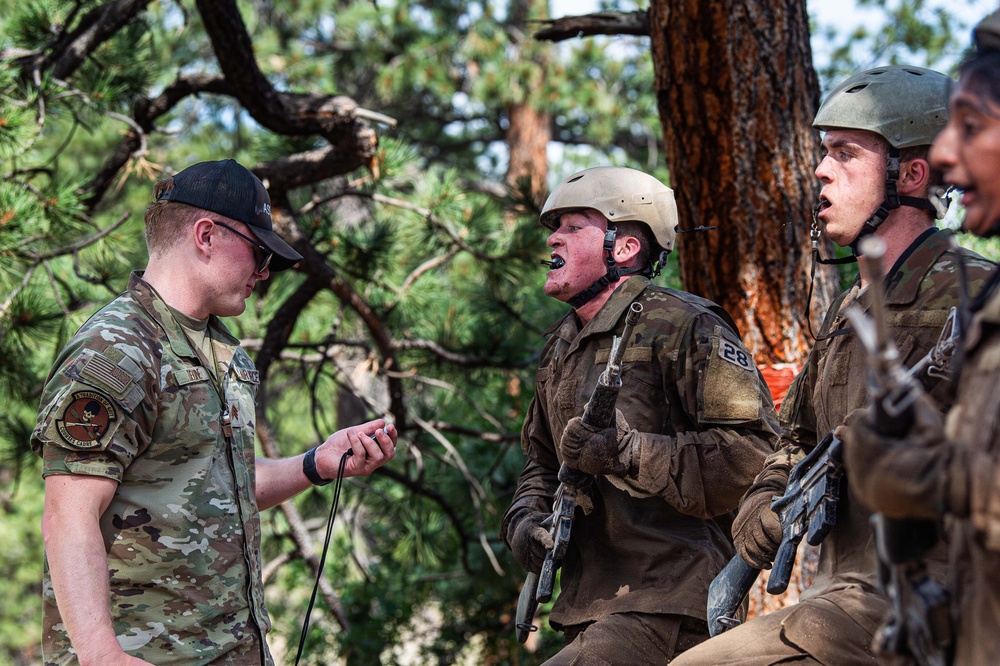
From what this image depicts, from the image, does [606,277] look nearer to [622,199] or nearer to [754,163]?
[622,199]

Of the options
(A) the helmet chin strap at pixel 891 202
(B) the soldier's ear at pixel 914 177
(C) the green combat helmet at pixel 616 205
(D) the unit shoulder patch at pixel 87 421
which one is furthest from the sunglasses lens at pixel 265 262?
(B) the soldier's ear at pixel 914 177

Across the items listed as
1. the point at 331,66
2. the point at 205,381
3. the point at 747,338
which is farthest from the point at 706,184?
the point at 331,66

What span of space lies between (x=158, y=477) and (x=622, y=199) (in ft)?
6.63

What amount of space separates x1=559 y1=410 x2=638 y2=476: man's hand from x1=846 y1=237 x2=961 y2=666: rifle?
1.38 meters

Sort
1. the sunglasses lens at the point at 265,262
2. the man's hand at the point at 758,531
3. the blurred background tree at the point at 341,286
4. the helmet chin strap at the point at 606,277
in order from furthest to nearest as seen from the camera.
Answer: the blurred background tree at the point at 341,286
the helmet chin strap at the point at 606,277
the sunglasses lens at the point at 265,262
the man's hand at the point at 758,531

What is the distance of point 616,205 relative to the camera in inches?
165

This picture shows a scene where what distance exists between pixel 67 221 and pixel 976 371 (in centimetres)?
573

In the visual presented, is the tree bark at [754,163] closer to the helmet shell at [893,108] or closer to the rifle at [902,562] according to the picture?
the helmet shell at [893,108]

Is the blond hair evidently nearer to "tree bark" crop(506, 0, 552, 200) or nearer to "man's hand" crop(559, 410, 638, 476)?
"man's hand" crop(559, 410, 638, 476)

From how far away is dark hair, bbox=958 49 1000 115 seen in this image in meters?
2.10

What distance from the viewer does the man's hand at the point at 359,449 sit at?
12.3 ft

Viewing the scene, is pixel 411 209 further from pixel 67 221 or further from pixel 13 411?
pixel 13 411

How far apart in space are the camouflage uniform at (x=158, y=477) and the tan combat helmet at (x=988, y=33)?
2.42 meters

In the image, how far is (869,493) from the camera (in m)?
2.04
